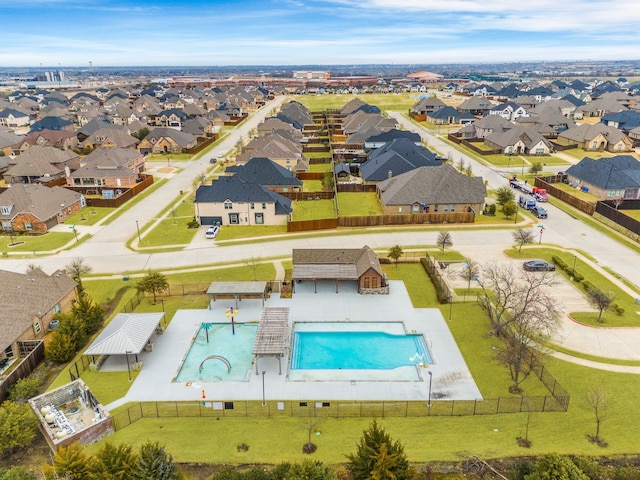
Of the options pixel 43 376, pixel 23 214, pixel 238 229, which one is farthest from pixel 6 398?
pixel 23 214

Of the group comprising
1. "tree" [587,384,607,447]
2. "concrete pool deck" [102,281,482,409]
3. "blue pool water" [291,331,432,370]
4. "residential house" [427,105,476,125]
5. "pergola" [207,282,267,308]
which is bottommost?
"blue pool water" [291,331,432,370]

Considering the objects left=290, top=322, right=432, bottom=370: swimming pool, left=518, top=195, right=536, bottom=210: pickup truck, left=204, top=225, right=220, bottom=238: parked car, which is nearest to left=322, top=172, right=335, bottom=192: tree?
left=204, top=225, right=220, bottom=238: parked car

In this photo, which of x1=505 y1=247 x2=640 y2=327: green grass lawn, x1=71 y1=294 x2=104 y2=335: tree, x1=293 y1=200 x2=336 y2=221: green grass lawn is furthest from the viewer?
x1=293 y1=200 x2=336 y2=221: green grass lawn

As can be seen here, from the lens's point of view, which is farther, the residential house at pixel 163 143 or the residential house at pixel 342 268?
the residential house at pixel 163 143

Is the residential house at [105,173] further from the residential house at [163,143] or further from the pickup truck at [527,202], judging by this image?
the pickup truck at [527,202]

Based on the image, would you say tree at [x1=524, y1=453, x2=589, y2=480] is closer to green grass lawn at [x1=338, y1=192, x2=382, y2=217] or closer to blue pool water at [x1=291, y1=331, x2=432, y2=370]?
blue pool water at [x1=291, y1=331, x2=432, y2=370]

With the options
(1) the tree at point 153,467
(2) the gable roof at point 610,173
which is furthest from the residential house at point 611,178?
(1) the tree at point 153,467

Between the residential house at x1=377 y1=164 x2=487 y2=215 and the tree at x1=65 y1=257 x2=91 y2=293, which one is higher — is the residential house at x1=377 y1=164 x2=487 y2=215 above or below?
above

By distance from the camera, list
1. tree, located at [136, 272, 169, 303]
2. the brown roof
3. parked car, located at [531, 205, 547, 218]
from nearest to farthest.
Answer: the brown roof → tree, located at [136, 272, 169, 303] → parked car, located at [531, 205, 547, 218]
